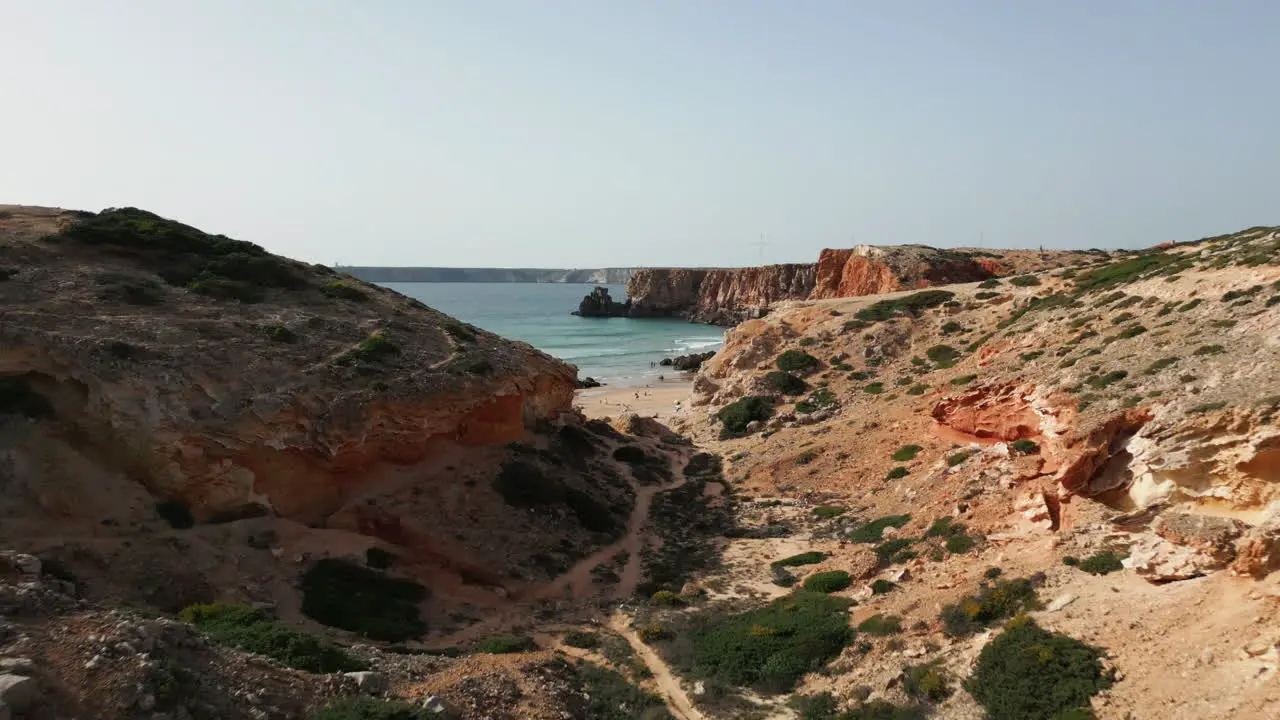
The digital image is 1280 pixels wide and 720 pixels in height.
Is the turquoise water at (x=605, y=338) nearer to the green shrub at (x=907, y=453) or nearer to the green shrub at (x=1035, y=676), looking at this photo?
the green shrub at (x=907, y=453)

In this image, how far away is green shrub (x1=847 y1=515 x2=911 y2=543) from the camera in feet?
76.2

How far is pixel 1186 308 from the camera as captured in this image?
27.6 metres

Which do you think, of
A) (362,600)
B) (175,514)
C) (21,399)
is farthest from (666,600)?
(21,399)

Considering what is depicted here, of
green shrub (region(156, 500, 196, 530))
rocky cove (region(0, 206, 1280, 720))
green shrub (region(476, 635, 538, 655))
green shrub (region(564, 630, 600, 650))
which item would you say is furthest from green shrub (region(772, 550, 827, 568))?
green shrub (region(156, 500, 196, 530))

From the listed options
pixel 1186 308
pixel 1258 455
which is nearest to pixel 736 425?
pixel 1186 308

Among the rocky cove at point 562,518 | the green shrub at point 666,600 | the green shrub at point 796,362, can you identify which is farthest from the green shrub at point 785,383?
the green shrub at point 666,600

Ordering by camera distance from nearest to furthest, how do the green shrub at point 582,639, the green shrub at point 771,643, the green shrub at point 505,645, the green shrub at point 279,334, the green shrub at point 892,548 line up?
1. the green shrub at point 771,643
2. the green shrub at point 505,645
3. the green shrub at point 582,639
4. the green shrub at point 892,548
5. the green shrub at point 279,334

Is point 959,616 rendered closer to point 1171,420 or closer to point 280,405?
point 1171,420

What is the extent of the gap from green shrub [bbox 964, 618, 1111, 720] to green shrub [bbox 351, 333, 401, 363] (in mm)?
21724

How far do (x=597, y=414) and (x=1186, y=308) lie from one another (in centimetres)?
3704

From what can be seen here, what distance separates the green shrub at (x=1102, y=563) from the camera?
49.8 feet

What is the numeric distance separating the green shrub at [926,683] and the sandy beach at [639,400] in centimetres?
3577

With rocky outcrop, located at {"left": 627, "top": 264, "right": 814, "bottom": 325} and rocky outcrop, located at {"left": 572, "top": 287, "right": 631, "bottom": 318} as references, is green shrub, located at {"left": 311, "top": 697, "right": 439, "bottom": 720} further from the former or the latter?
rocky outcrop, located at {"left": 572, "top": 287, "right": 631, "bottom": 318}

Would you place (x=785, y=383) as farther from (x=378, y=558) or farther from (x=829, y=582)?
(x=378, y=558)
